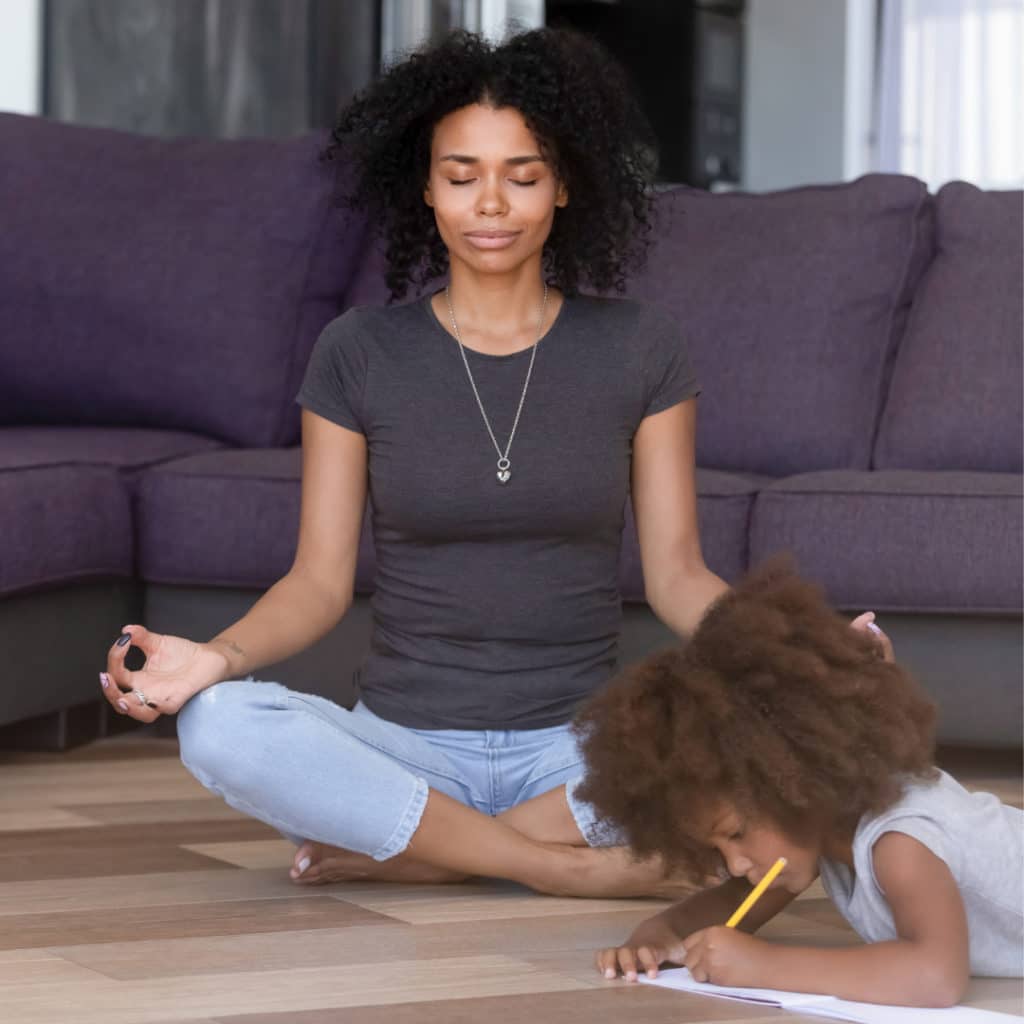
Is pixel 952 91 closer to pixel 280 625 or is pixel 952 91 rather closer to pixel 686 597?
pixel 686 597

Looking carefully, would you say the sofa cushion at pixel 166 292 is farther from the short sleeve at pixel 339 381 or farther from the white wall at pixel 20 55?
the short sleeve at pixel 339 381

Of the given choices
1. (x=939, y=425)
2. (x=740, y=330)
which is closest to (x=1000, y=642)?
(x=939, y=425)

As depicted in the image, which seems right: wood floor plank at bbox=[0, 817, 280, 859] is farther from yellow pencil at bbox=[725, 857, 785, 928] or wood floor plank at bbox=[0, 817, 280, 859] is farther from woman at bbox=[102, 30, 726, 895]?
yellow pencil at bbox=[725, 857, 785, 928]

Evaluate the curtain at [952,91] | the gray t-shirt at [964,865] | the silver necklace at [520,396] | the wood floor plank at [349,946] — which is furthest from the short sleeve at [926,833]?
the curtain at [952,91]

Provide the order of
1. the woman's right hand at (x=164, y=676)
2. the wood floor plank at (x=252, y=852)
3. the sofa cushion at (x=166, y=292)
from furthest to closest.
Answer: the sofa cushion at (x=166, y=292)
the wood floor plank at (x=252, y=852)
the woman's right hand at (x=164, y=676)

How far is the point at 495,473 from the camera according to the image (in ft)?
6.70

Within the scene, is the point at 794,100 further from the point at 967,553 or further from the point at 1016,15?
the point at 967,553

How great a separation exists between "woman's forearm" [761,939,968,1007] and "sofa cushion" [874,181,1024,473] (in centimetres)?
151

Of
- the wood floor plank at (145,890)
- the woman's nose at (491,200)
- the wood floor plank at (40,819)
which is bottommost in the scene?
the wood floor plank at (40,819)

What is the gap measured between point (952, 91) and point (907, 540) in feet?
12.1

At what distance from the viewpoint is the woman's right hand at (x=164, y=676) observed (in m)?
1.80

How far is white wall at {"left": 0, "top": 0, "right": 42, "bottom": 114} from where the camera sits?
13.7 ft

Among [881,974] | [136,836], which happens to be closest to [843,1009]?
[881,974]

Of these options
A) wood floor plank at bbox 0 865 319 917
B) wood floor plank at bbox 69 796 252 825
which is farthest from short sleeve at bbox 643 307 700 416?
wood floor plank at bbox 69 796 252 825
